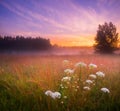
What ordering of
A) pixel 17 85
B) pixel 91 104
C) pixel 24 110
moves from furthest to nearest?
pixel 17 85 → pixel 91 104 → pixel 24 110

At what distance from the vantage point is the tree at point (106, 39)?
35.7 m

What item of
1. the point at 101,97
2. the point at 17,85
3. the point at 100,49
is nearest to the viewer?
the point at 101,97

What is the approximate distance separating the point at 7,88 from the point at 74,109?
218cm

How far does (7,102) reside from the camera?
5.15 m

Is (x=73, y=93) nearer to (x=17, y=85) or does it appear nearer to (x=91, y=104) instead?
(x=91, y=104)

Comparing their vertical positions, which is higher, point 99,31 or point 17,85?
point 99,31

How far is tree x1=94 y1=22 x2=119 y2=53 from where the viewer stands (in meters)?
35.7

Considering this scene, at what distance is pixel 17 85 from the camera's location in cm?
596

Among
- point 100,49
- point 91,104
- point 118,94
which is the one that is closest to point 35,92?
point 91,104

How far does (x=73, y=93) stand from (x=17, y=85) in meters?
1.61

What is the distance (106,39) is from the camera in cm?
3594

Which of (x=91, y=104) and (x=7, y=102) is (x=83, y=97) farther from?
(x=7, y=102)

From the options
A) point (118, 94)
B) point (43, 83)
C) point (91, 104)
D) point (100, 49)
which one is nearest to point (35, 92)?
point (43, 83)

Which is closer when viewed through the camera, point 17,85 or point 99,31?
point 17,85
